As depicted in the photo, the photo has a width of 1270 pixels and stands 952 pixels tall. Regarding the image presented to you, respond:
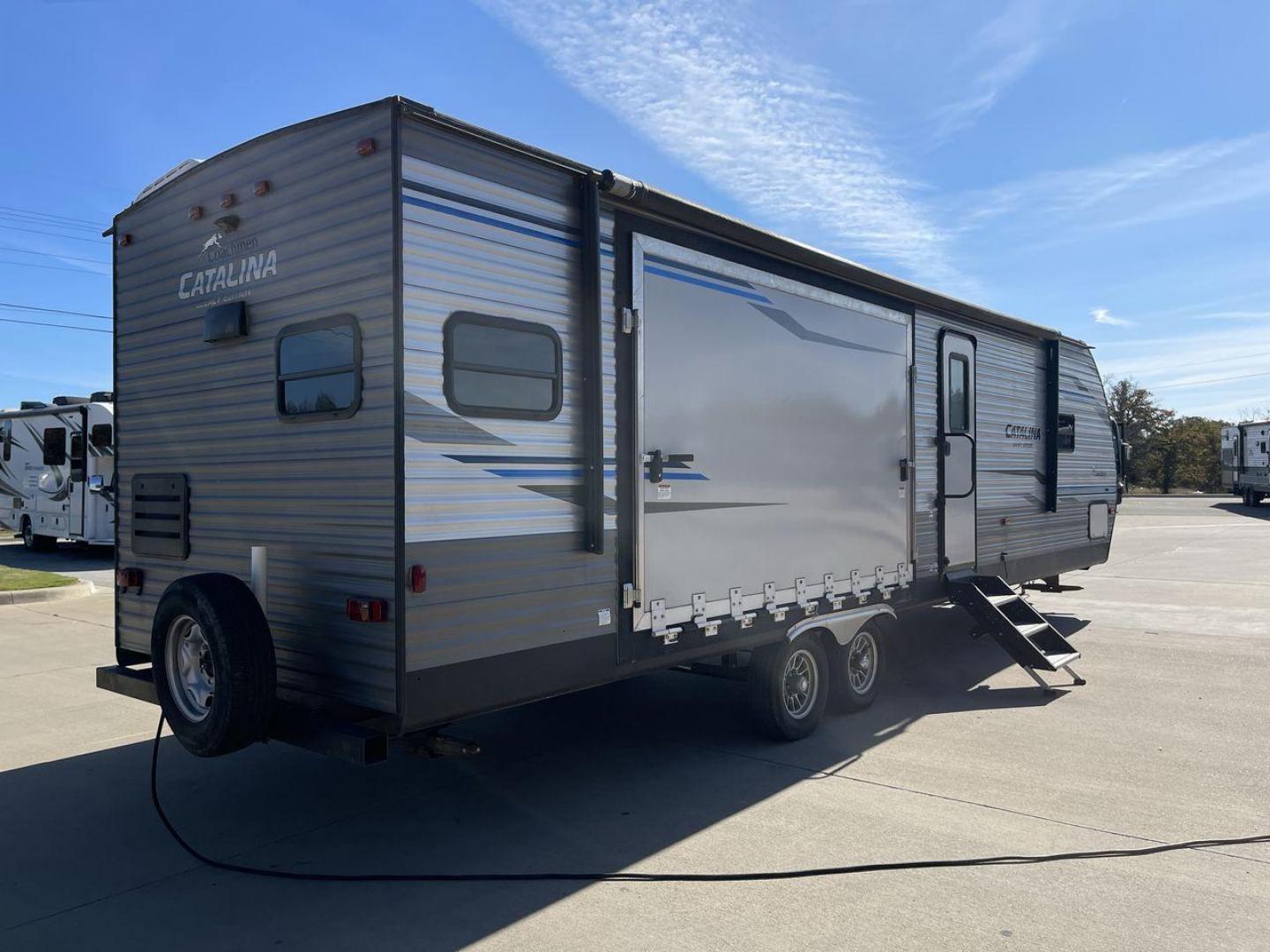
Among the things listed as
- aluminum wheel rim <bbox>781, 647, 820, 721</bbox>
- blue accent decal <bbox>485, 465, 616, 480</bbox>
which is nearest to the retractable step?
aluminum wheel rim <bbox>781, 647, 820, 721</bbox>

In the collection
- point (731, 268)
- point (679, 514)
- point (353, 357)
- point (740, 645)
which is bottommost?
point (740, 645)

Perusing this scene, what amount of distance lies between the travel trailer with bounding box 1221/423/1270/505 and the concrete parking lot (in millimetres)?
31916

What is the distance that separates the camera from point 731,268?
5.67 m

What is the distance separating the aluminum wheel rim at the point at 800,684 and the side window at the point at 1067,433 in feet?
17.5

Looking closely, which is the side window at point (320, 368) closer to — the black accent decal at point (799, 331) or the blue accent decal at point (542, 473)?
the blue accent decal at point (542, 473)

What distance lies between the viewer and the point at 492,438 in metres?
4.21

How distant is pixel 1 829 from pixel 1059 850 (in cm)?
506

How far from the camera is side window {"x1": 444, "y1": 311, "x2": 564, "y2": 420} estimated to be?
409 centimetres

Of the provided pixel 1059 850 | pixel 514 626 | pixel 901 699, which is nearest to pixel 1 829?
pixel 514 626

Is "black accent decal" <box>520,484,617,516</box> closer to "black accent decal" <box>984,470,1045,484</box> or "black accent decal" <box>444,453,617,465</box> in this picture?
"black accent decal" <box>444,453,617,465</box>

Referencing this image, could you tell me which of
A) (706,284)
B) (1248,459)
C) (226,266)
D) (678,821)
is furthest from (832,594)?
(1248,459)

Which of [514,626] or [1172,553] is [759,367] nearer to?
[514,626]

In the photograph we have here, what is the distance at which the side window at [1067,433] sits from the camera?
1019cm

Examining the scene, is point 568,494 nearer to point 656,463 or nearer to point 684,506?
point 656,463
